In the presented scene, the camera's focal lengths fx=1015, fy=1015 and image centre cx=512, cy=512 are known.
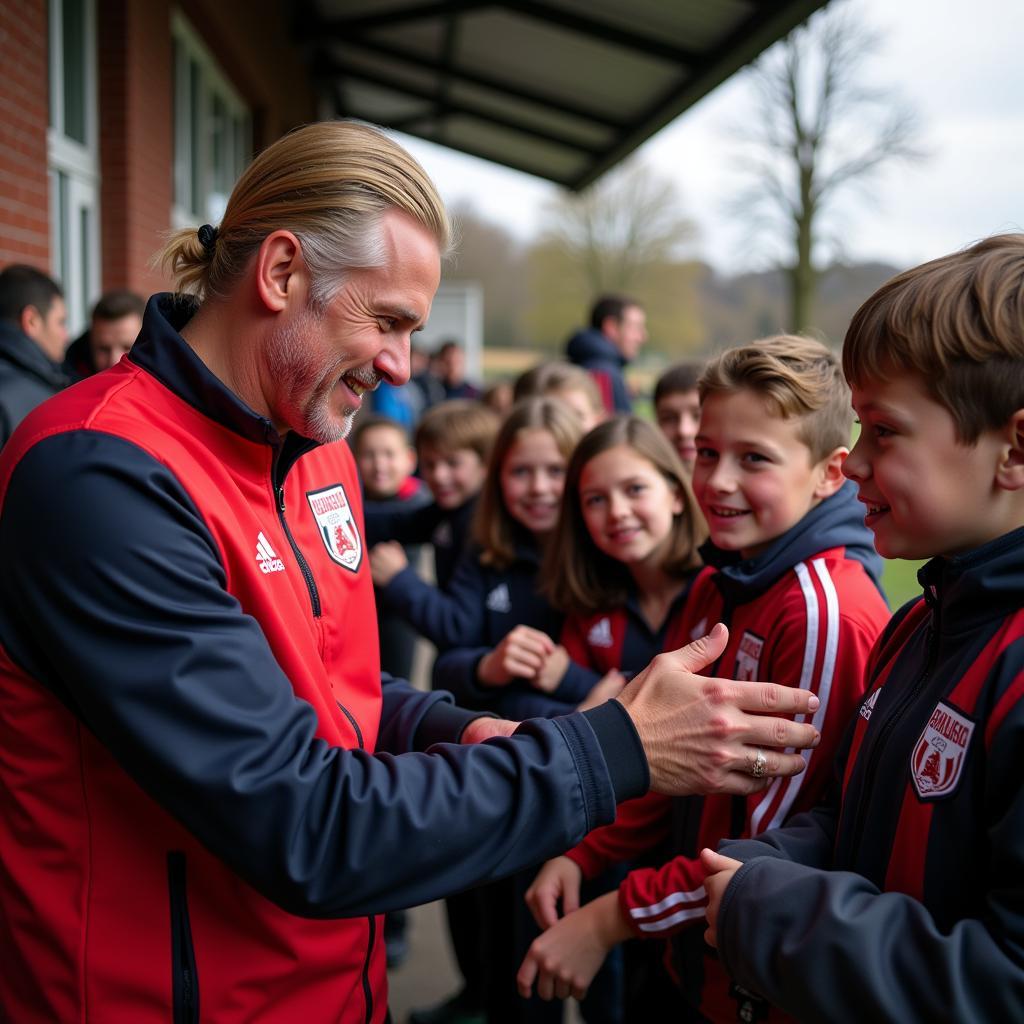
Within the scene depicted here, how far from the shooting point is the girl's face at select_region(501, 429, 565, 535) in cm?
341

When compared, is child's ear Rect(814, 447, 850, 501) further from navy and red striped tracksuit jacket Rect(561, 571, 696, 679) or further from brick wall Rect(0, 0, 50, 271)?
brick wall Rect(0, 0, 50, 271)

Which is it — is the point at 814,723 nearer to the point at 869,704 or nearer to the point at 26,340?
the point at 869,704

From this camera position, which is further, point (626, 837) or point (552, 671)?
point (552, 671)

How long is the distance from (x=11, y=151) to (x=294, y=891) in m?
4.28

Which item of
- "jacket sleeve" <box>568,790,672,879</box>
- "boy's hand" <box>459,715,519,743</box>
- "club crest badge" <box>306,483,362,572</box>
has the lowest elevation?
"jacket sleeve" <box>568,790,672,879</box>

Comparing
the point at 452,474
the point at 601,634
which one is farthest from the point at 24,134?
the point at 601,634

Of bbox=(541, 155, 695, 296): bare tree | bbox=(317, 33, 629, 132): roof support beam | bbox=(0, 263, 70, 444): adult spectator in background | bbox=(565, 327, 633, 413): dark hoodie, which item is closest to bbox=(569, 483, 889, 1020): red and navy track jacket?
bbox=(0, 263, 70, 444): adult spectator in background

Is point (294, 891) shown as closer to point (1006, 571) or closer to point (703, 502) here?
point (1006, 571)

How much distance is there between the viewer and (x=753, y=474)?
218 cm

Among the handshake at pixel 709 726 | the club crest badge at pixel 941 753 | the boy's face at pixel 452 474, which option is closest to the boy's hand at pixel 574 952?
the handshake at pixel 709 726

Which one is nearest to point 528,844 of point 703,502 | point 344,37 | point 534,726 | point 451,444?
point 534,726

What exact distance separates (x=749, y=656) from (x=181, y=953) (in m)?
1.18

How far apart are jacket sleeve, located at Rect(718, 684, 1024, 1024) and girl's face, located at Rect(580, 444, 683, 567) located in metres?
1.52

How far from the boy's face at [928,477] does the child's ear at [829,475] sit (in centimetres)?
77
